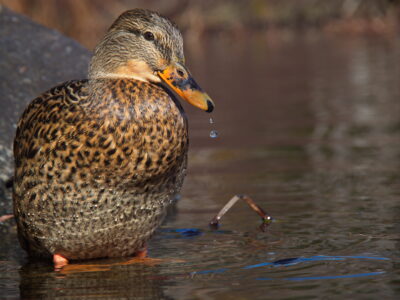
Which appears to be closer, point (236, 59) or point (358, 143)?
point (358, 143)

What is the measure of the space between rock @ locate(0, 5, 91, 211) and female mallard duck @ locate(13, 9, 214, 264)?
1.58m

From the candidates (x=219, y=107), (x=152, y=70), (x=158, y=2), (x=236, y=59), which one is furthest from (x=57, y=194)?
(x=158, y=2)

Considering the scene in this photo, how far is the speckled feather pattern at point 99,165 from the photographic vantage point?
486 cm

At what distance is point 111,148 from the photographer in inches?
190

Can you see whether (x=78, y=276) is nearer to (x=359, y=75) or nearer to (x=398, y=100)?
(x=398, y=100)

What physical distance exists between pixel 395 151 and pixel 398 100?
3278 mm

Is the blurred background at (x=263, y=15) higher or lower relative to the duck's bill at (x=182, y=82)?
higher

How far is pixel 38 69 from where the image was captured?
Answer: 757 centimetres

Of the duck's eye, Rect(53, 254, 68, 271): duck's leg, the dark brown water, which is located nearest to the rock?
the dark brown water

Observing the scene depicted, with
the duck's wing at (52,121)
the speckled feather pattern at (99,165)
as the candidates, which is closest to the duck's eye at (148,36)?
the speckled feather pattern at (99,165)

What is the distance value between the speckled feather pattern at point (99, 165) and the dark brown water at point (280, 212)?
8.3 inches

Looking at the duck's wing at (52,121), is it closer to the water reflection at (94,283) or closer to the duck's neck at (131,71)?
the duck's neck at (131,71)

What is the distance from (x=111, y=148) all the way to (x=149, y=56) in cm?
58

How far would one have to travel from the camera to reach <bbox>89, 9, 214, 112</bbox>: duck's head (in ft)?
16.6
